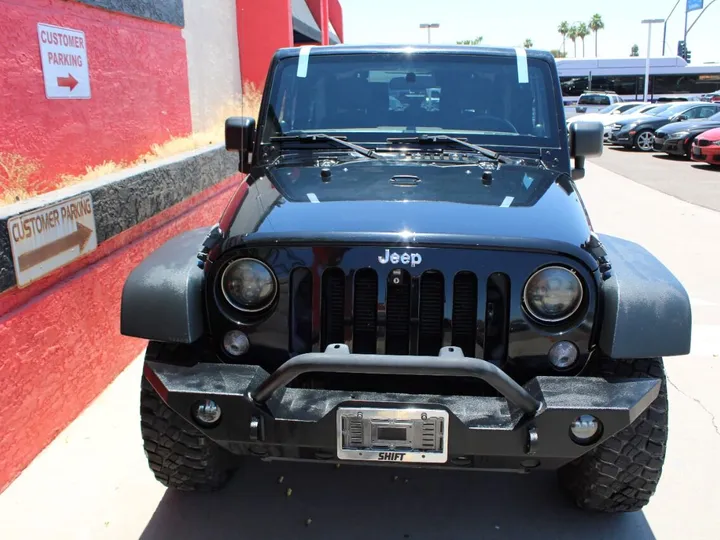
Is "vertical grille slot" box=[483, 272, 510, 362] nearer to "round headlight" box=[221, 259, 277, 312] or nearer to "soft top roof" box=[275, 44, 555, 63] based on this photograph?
"round headlight" box=[221, 259, 277, 312]

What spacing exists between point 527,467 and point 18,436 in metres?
2.27

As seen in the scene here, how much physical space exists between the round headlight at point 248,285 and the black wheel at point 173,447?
1.10ft

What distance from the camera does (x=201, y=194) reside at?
623 centimetres

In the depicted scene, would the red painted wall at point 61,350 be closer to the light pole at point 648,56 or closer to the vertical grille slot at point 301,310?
the vertical grille slot at point 301,310

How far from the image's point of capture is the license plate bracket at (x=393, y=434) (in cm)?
225

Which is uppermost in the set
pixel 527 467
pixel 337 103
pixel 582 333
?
pixel 337 103

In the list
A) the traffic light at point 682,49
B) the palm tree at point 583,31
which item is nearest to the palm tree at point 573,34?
the palm tree at point 583,31

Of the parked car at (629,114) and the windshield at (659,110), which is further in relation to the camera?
the parked car at (629,114)

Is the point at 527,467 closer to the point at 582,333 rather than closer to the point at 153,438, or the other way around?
the point at 582,333

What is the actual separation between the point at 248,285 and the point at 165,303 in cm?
31

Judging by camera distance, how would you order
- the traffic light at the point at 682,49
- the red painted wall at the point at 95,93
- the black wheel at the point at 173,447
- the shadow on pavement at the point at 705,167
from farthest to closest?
the traffic light at the point at 682,49 → the shadow on pavement at the point at 705,167 → the red painted wall at the point at 95,93 → the black wheel at the point at 173,447

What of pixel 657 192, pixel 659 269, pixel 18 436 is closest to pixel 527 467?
pixel 659 269

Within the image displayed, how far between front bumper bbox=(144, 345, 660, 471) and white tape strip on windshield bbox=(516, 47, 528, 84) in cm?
192

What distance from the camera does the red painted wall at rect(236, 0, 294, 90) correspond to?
418 inches
